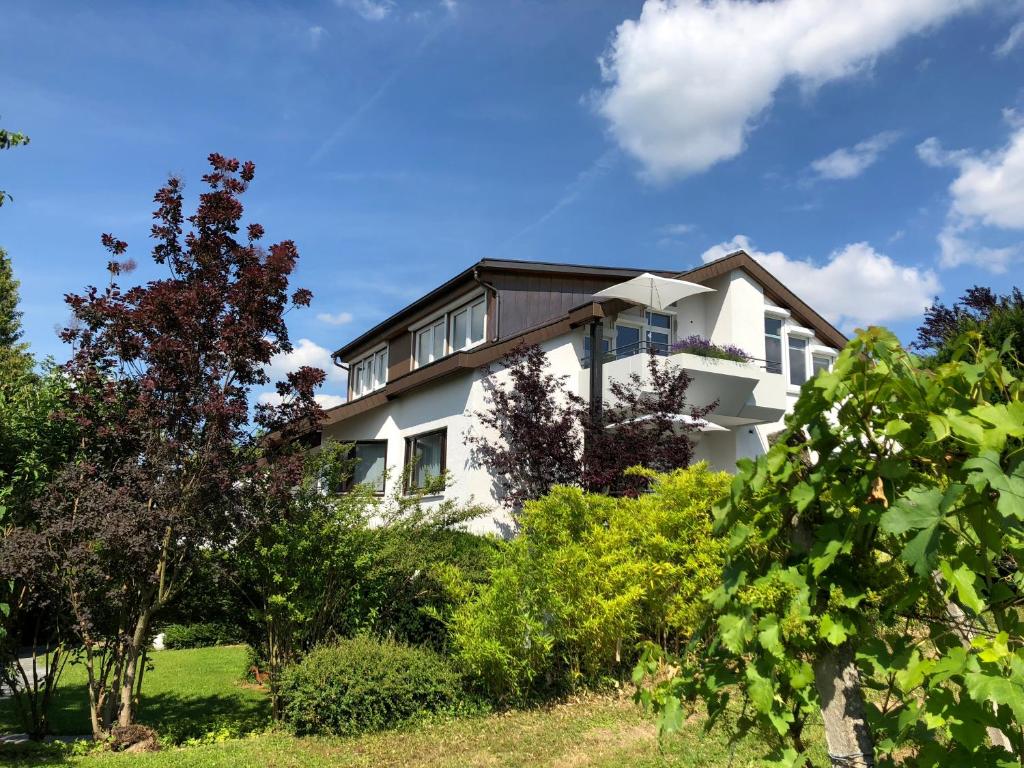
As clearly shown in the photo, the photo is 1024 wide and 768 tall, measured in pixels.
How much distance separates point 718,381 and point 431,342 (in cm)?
904

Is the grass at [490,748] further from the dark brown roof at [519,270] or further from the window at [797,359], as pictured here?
the window at [797,359]

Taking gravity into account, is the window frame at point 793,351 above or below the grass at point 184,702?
above

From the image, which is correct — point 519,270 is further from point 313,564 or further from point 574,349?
point 313,564

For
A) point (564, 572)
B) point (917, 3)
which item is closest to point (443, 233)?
point (564, 572)

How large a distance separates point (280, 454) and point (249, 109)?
4.81 m

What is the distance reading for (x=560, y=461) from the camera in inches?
603

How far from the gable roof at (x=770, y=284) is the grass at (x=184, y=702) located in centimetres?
1315

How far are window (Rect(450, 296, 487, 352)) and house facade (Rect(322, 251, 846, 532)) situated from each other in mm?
44

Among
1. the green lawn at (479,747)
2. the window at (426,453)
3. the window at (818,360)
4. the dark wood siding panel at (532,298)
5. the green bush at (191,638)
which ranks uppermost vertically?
the dark wood siding panel at (532,298)

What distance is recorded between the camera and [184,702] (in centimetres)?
1100

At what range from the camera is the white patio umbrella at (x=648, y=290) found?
16.2m

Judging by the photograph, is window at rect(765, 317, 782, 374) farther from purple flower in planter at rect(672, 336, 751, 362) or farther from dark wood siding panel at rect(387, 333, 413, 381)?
dark wood siding panel at rect(387, 333, 413, 381)

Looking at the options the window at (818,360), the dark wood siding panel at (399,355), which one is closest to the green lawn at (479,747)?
the dark wood siding panel at (399,355)

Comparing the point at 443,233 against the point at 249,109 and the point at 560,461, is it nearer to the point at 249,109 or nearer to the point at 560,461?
the point at 249,109
